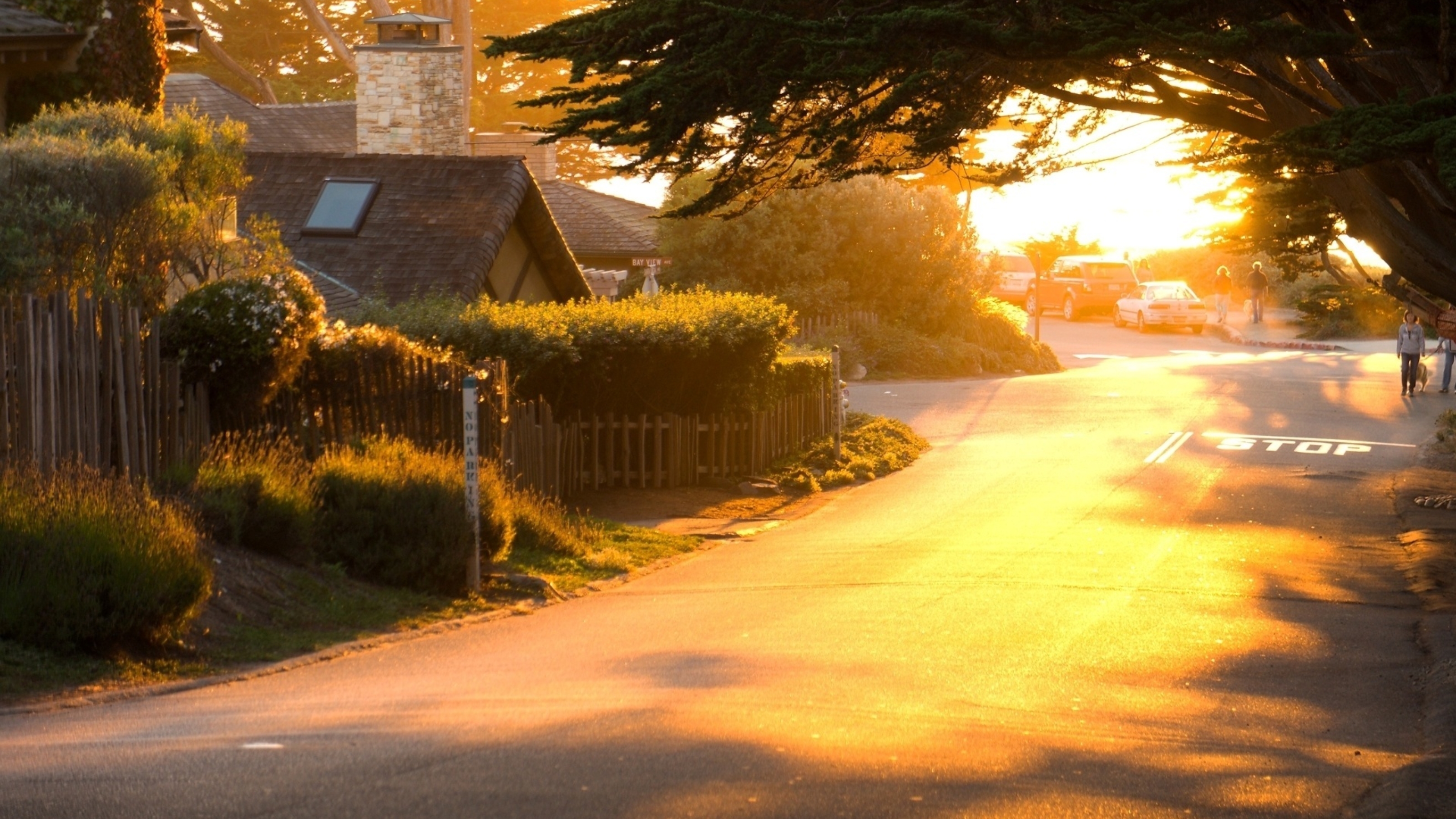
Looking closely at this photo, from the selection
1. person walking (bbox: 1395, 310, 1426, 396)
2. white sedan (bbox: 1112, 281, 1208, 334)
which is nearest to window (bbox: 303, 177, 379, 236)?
person walking (bbox: 1395, 310, 1426, 396)

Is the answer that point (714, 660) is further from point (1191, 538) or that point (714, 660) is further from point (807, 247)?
point (807, 247)

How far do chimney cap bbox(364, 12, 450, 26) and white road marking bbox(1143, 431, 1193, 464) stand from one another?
15.5 meters

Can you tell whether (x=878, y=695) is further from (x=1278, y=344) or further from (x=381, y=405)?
(x=1278, y=344)

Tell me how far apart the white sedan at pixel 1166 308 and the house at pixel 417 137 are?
19.6 m

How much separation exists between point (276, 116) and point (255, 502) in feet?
101

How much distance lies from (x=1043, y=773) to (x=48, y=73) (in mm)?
17709

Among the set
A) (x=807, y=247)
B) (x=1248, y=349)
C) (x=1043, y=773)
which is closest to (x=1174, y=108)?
(x=1043, y=773)

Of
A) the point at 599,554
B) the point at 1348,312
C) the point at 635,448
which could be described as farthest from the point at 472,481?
the point at 1348,312

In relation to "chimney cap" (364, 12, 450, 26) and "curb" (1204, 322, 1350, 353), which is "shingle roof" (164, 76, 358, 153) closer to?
"chimney cap" (364, 12, 450, 26)

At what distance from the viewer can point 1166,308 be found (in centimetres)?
5953

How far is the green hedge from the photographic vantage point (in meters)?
20.6

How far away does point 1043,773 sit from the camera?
306 inches

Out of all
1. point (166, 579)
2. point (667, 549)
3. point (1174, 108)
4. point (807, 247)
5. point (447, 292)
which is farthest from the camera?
point (807, 247)

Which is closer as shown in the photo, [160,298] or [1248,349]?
[160,298]
